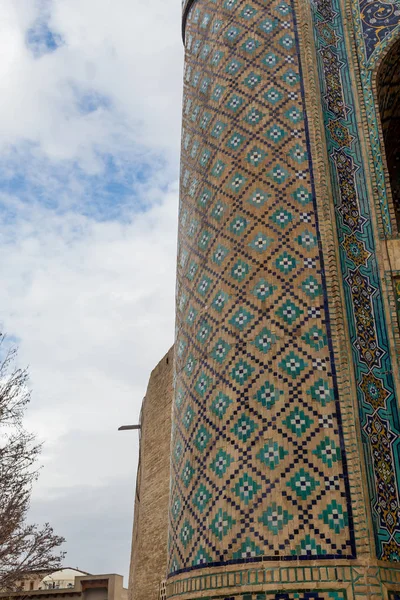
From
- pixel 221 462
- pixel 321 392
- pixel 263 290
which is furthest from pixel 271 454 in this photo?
pixel 263 290

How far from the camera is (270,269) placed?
4.00 metres

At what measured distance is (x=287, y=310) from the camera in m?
3.84

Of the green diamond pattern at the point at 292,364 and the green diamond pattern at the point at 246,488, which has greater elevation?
the green diamond pattern at the point at 292,364

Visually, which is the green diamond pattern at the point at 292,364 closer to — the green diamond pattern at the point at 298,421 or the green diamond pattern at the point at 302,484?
the green diamond pattern at the point at 298,421

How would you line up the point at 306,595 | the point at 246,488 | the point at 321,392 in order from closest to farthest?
the point at 306,595 → the point at 246,488 → the point at 321,392

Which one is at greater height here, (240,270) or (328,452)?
(240,270)

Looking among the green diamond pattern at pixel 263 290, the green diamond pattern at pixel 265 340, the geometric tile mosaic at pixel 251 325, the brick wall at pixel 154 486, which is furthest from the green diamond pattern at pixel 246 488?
the brick wall at pixel 154 486

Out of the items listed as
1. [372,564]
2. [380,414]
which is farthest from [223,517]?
[380,414]

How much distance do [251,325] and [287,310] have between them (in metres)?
0.22

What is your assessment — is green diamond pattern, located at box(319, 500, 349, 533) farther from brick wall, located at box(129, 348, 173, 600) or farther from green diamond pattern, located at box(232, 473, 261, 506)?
brick wall, located at box(129, 348, 173, 600)

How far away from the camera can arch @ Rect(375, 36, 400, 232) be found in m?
5.07

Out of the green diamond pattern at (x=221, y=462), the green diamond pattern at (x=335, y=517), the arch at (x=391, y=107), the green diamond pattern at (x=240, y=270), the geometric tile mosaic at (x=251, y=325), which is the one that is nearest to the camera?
the green diamond pattern at (x=335, y=517)

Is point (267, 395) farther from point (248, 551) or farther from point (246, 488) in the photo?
point (248, 551)

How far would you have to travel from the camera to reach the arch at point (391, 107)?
5066 millimetres
